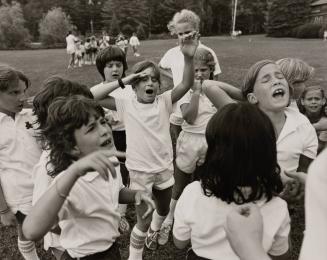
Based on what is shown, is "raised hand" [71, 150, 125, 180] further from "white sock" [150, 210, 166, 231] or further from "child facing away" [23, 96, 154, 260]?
"white sock" [150, 210, 166, 231]

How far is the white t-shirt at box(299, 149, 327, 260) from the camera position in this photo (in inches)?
38.7

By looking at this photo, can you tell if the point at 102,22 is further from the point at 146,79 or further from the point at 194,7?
the point at 146,79

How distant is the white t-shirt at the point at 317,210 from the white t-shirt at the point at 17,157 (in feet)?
7.72

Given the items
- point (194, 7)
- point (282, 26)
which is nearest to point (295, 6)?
point (282, 26)

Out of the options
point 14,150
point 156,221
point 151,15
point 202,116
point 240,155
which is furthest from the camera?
point 151,15

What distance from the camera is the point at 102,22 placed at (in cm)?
7225

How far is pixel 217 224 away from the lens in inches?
71.6

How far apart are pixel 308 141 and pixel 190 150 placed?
48.3 inches

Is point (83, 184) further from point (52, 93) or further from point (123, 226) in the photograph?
point (123, 226)

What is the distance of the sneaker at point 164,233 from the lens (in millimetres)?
3914

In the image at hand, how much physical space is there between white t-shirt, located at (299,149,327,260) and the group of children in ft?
2.42

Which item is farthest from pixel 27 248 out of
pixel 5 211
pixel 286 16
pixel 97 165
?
pixel 286 16

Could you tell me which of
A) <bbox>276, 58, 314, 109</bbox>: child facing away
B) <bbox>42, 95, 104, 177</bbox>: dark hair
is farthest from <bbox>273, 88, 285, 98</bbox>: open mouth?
<bbox>42, 95, 104, 177</bbox>: dark hair

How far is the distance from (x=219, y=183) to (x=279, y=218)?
1.14 ft
